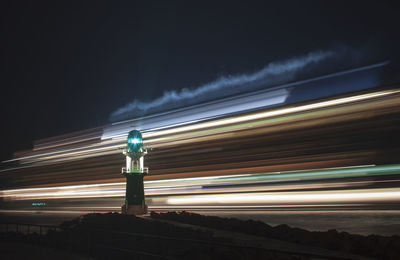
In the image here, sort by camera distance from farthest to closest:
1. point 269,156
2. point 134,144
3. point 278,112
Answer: point 269,156 → point 278,112 → point 134,144

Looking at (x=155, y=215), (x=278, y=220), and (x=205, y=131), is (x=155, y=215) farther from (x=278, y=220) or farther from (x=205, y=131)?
(x=205, y=131)

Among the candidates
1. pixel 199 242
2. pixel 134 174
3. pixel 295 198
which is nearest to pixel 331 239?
pixel 199 242

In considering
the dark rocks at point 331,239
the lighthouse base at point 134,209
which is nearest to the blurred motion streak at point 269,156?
the lighthouse base at point 134,209

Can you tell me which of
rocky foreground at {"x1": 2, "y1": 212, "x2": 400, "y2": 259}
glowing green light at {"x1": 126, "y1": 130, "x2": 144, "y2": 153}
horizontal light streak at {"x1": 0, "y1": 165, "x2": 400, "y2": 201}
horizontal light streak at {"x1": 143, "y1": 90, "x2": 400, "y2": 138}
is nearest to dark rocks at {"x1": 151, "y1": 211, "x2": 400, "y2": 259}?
rocky foreground at {"x1": 2, "y1": 212, "x2": 400, "y2": 259}

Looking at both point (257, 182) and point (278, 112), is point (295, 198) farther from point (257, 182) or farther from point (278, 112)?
point (278, 112)

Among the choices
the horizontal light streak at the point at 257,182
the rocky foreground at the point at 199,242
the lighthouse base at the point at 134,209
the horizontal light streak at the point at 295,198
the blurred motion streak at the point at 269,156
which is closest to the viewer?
the rocky foreground at the point at 199,242

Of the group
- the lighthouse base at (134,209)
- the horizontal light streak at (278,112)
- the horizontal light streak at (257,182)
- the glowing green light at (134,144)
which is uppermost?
the horizontal light streak at (278,112)

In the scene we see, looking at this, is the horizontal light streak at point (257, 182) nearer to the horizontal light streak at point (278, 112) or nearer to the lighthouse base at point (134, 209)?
the horizontal light streak at point (278, 112)

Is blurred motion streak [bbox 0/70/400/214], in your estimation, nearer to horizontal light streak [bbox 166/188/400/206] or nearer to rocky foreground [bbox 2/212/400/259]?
horizontal light streak [bbox 166/188/400/206]

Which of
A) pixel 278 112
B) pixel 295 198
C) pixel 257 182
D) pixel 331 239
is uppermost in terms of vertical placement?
pixel 278 112

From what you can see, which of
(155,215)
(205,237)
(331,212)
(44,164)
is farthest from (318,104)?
(44,164)

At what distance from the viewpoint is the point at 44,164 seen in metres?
60.2

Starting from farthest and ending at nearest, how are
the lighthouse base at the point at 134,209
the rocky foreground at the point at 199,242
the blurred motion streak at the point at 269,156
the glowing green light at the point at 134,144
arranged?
the blurred motion streak at the point at 269,156, the lighthouse base at the point at 134,209, the glowing green light at the point at 134,144, the rocky foreground at the point at 199,242

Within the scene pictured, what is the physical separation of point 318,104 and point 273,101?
21.8 feet
